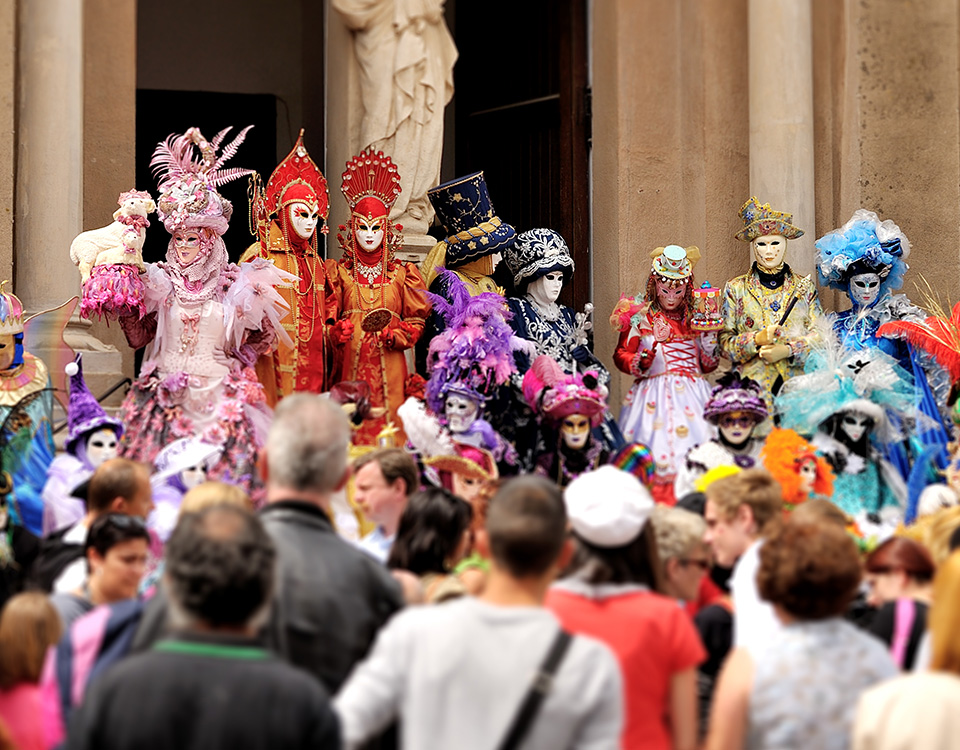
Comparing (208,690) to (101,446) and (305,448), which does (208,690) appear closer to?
(305,448)

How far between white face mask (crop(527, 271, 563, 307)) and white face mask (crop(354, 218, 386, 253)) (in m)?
0.87

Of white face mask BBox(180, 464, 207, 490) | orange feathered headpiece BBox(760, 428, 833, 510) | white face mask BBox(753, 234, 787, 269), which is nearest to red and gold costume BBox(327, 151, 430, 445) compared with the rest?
white face mask BBox(180, 464, 207, 490)

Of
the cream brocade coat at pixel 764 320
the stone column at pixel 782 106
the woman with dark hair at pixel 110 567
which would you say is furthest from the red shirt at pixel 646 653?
the stone column at pixel 782 106

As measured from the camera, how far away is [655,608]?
3828 mm

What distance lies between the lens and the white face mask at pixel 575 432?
26.1 feet

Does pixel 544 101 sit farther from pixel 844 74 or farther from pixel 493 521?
pixel 493 521

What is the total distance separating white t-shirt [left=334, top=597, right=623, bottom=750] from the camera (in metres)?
3.38

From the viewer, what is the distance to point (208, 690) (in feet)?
10.1

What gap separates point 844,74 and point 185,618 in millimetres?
8202

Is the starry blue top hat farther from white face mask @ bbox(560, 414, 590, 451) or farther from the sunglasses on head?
the sunglasses on head

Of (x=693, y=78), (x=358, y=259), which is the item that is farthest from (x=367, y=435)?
(x=693, y=78)

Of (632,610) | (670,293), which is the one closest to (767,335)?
(670,293)

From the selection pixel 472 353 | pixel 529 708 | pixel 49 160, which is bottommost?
pixel 529 708

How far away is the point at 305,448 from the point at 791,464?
12.9 feet
